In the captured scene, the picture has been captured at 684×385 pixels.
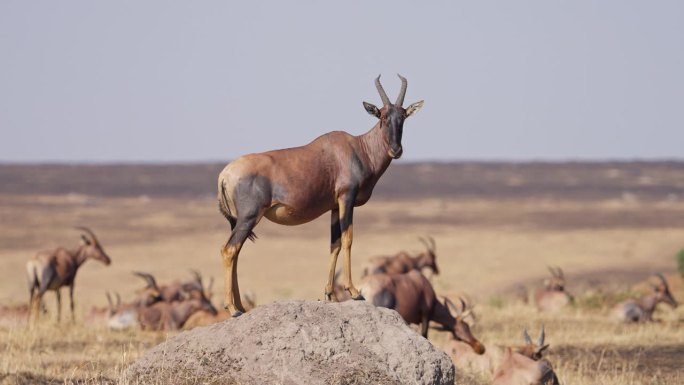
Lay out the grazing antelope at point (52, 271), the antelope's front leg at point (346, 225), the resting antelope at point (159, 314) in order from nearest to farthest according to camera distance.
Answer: the antelope's front leg at point (346, 225) → the resting antelope at point (159, 314) → the grazing antelope at point (52, 271)

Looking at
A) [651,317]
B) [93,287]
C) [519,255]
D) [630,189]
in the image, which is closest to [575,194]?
[630,189]

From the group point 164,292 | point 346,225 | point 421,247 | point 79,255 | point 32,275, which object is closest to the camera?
point 346,225

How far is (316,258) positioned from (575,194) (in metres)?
58.7

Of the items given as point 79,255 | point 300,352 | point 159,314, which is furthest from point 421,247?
point 300,352

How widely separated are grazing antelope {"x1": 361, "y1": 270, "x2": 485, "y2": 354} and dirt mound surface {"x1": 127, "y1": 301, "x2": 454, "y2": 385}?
4.89 m

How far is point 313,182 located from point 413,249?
4097 cm

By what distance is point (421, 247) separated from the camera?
53688 mm

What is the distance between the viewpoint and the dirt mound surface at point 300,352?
10.4 m

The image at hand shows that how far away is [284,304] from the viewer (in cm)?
1095

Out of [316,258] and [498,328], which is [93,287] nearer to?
[316,258]

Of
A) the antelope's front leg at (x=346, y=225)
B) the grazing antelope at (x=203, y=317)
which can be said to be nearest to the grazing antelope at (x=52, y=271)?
the grazing antelope at (x=203, y=317)

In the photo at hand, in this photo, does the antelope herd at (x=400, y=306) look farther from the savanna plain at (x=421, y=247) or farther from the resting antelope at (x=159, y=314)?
the savanna plain at (x=421, y=247)

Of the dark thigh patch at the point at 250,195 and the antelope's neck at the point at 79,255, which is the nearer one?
the dark thigh patch at the point at 250,195

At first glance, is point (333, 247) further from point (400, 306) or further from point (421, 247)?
point (421, 247)
